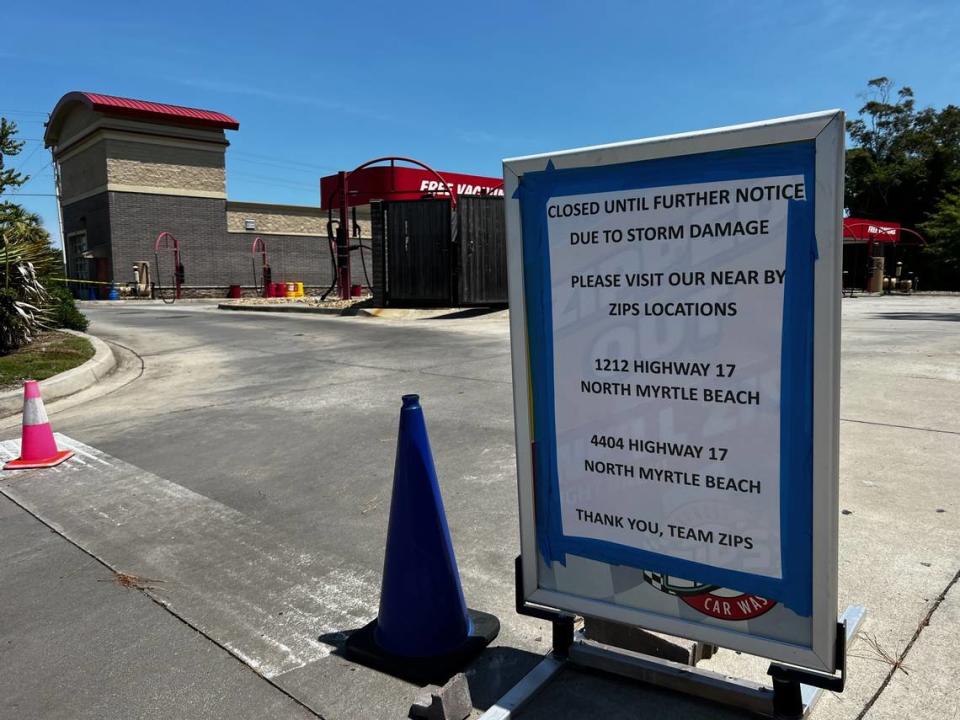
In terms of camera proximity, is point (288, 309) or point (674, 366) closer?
point (674, 366)

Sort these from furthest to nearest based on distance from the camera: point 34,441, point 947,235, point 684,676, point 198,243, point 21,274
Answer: point 198,243
point 947,235
point 21,274
point 34,441
point 684,676

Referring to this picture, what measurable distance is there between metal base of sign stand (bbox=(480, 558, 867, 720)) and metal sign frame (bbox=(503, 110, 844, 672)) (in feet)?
0.27

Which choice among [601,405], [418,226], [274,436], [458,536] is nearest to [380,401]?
[274,436]

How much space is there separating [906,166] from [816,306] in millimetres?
50447

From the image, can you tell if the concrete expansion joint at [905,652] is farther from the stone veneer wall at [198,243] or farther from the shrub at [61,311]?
the stone veneer wall at [198,243]

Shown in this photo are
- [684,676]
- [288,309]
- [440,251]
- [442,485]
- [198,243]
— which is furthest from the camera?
[198,243]

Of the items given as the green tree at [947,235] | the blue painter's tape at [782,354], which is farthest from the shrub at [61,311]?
the green tree at [947,235]

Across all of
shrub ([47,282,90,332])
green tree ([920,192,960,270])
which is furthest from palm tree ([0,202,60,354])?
green tree ([920,192,960,270])

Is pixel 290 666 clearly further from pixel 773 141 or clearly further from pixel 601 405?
pixel 773 141

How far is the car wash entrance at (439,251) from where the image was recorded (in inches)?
702

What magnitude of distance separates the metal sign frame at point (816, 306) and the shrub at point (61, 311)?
12.4 meters

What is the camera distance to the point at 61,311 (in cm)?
1381

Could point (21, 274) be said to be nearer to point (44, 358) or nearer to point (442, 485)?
point (44, 358)

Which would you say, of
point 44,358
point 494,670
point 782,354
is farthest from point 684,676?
point 44,358
